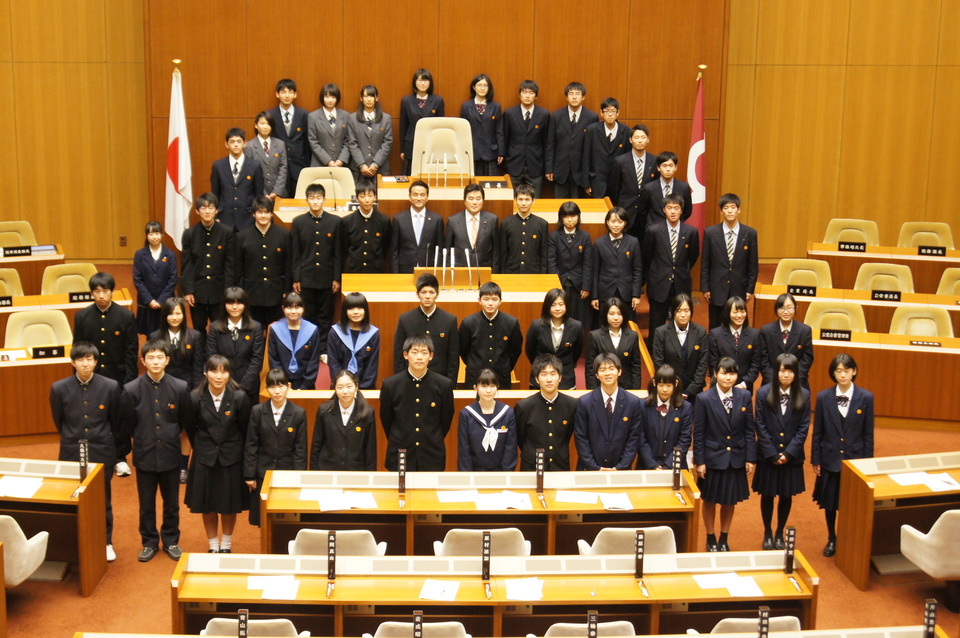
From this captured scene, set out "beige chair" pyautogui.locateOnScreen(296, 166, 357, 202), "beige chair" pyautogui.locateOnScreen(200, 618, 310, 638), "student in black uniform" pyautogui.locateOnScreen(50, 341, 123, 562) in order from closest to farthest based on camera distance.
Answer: "beige chair" pyautogui.locateOnScreen(200, 618, 310, 638), "student in black uniform" pyautogui.locateOnScreen(50, 341, 123, 562), "beige chair" pyautogui.locateOnScreen(296, 166, 357, 202)

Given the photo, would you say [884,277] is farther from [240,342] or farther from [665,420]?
[240,342]

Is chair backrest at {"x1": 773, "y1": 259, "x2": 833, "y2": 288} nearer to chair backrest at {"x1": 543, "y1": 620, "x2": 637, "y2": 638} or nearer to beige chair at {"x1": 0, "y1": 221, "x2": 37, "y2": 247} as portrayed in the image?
chair backrest at {"x1": 543, "y1": 620, "x2": 637, "y2": 638}

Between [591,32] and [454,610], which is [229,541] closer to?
[454,610]

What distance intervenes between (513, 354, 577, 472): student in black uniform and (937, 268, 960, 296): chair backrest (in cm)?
544

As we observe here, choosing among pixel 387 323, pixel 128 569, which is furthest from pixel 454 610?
pixel 387 323

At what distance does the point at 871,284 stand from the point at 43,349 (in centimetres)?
744

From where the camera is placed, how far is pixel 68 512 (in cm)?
707

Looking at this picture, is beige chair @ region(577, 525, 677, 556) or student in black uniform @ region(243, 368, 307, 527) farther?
student in black uniform @ region(243, 368, 307, 527)

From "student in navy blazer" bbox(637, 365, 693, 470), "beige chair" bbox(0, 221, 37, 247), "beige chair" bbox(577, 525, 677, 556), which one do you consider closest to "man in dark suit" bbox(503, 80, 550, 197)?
"student in navy blazer" bbox(637, 365, 693, 470)

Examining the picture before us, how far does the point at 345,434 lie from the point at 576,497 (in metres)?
1.51

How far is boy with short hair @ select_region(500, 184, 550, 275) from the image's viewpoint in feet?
32.2

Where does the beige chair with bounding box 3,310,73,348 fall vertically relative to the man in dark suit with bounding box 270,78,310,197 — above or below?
below

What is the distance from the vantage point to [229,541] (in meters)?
7.57

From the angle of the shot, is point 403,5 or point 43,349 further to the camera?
point 403,5
